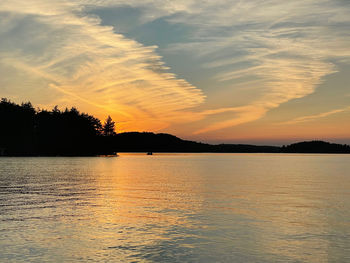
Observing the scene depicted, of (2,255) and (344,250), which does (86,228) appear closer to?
(2,255)

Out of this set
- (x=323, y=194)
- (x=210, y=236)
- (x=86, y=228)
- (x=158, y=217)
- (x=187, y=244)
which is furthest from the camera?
(x=323, y=194)

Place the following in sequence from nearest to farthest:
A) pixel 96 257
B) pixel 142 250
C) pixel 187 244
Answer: pixel 96 257, pixel 142 250, pixel 187 244

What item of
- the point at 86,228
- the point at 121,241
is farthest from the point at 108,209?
the point at 121,241

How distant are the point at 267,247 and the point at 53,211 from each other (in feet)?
62.6

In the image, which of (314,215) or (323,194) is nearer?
(314,215)

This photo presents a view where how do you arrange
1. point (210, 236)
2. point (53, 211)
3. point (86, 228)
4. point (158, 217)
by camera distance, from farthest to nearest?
point (53, 211) → point (158, 217) → point (86, 228) → point (210, 236)

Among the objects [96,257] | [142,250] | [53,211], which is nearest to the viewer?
[96,257]

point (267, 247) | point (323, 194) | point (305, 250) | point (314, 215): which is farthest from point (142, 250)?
point (323, 194)

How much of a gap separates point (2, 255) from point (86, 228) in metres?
7.12

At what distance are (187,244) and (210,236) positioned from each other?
2.53 metres

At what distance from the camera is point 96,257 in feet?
61.5

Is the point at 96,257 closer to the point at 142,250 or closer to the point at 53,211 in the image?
the point at 142,250

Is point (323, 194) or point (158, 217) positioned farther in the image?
point (323, 194)

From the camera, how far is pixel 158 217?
30.0 m
